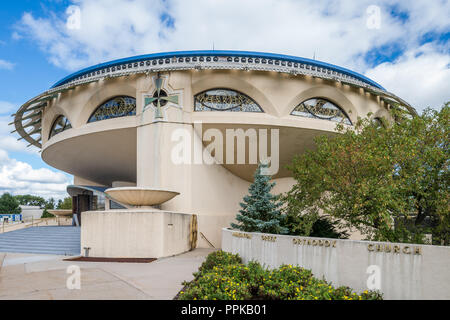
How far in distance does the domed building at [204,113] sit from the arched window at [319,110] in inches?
2.7

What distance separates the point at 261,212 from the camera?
1453 centimetres

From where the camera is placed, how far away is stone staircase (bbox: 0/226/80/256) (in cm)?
1648

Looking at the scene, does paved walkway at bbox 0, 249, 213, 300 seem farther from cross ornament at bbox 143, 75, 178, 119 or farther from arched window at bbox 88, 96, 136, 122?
arched window at bbox 88, 96, 136, 122

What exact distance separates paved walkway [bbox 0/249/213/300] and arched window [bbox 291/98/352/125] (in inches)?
483

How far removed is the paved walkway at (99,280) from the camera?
284 inches

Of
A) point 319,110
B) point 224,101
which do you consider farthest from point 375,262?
point 319,110

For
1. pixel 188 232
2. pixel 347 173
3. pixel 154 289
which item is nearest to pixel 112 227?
pixel 188 232

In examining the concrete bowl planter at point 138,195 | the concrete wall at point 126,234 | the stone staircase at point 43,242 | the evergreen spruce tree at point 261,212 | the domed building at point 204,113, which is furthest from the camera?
the domed building at point 204,113

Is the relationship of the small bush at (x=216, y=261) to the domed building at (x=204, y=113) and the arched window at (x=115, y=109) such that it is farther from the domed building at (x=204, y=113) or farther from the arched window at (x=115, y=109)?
the arched window at (x=115, y=109)

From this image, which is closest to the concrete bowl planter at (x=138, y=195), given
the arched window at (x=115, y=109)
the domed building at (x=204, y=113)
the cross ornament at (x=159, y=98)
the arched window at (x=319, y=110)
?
the domed building at (x=204, y=113)

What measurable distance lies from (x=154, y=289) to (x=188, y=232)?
9.52 m

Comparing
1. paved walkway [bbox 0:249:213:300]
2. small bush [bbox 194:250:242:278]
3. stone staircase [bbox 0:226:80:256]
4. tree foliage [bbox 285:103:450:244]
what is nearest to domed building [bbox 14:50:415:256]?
stone staircase [bbox 0:226:80:256]

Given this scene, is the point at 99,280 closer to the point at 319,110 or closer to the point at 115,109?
the point at 115,109
